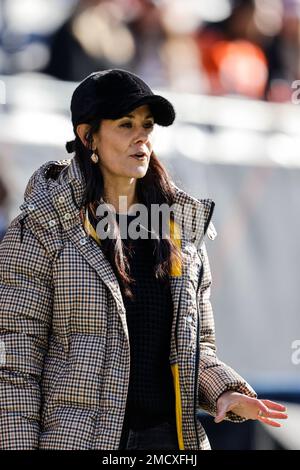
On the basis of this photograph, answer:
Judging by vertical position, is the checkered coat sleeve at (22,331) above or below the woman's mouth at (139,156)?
below

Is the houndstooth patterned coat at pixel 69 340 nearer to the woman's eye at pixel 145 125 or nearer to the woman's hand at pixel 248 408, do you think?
the woman's hand at pixel 248 408

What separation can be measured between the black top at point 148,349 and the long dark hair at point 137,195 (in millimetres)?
33

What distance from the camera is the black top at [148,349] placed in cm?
360

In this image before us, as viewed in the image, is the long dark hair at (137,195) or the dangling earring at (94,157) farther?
the dangling earring at (94,157)

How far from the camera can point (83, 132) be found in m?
3.80

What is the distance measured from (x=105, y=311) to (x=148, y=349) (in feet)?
0.60

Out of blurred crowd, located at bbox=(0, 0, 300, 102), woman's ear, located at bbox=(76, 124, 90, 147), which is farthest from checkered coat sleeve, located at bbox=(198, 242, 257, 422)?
blurred crowd, located at bbox=(0, 0, 300, 102)

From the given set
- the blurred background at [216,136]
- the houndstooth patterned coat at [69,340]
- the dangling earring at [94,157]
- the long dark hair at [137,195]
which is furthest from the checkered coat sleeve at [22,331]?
the blurred background at [216,136]

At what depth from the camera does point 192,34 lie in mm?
7598

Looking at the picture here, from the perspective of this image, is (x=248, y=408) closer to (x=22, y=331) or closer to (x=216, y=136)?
(x=22, y=331)
